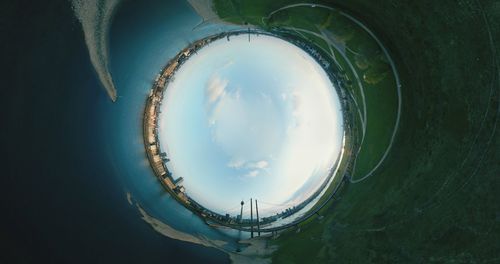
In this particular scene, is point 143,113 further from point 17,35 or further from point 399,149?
point 399,149

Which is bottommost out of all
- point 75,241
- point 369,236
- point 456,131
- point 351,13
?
point 75,241

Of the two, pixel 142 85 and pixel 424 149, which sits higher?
pixel 142 85

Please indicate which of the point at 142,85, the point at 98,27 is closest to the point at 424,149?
the point at 142,85

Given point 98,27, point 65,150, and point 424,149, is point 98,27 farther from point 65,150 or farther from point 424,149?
point 424,149

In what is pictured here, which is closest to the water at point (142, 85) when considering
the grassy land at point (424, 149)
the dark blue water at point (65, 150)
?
the dark blue water at point (65, 150)

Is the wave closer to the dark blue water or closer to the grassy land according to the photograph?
the dark blue water

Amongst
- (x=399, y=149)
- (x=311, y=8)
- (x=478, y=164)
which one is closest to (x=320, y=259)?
(x=399, y=149)
